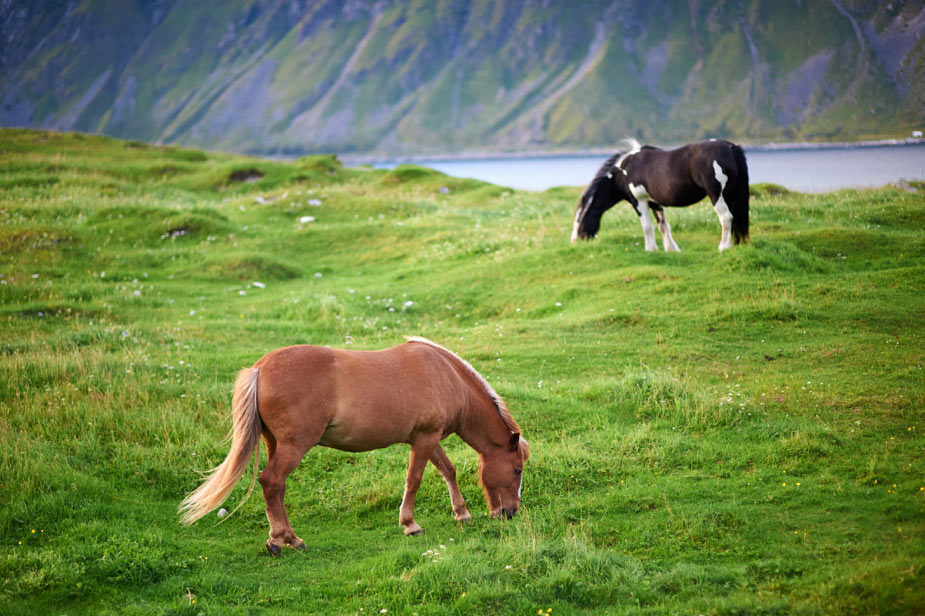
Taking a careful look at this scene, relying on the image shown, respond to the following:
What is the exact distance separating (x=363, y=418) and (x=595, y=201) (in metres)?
Answer: 14.5

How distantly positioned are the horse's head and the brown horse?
0.01 m

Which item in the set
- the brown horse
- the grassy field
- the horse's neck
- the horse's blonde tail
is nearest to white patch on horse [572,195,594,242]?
the grassy field

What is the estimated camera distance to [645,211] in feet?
60.4

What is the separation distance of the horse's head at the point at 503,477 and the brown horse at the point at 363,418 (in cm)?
1

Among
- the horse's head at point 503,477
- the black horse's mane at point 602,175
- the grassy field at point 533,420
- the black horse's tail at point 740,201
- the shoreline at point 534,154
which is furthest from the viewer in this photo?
the shoreline at point 534,154

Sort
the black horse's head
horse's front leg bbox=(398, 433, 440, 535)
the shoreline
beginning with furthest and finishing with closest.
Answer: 1. the shoreline
2. the black horse's head
3. horse's front leg bbox=(398, 433, 440, 535)

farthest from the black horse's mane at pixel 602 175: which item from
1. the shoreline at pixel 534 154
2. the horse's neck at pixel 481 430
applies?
the shoreline at pixel 534 154

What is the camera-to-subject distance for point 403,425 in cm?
691

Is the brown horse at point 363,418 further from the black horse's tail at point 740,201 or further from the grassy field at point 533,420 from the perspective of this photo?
the black horse's tail at point 740,201

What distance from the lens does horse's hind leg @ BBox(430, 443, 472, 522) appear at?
7.43 meters

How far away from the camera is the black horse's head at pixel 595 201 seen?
19672 mm

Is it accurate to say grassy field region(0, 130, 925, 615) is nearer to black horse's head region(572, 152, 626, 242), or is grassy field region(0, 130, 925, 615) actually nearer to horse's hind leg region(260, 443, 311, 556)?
horse's hind leg region(260, 443, 311, 556)

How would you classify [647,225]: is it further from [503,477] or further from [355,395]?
[355,395]

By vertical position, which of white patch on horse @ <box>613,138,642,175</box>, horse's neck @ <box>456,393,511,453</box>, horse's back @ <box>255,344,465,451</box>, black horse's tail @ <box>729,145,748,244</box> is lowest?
horse's neck @ <box>456,393,511,453</box>
